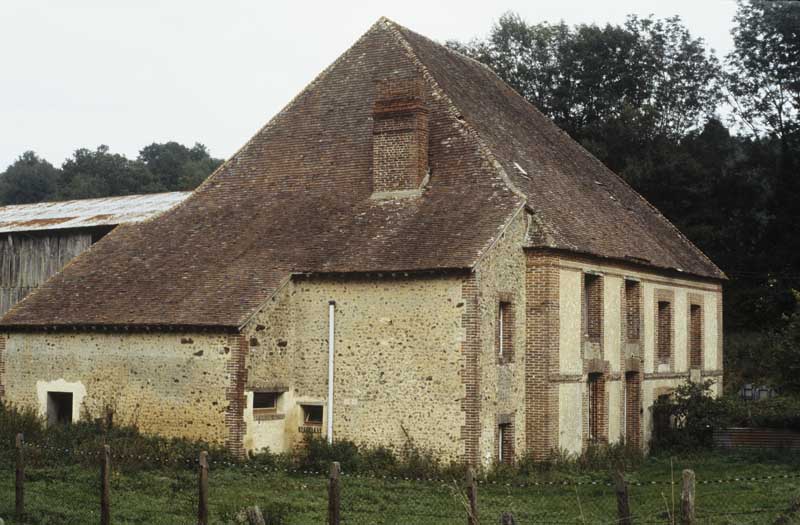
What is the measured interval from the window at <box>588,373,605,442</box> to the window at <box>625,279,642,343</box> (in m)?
2.11

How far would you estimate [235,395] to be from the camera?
21750mm

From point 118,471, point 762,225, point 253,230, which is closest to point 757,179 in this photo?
point 762,225

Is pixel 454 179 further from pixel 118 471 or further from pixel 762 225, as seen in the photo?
pixel 762 225

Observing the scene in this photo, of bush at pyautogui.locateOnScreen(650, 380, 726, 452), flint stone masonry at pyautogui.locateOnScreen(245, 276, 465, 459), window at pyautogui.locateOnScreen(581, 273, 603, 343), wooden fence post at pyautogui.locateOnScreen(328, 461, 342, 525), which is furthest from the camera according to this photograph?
bush at pyautogui.locateOnScreen(650, 380, 726, 452)

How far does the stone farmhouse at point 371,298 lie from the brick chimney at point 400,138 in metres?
0.04

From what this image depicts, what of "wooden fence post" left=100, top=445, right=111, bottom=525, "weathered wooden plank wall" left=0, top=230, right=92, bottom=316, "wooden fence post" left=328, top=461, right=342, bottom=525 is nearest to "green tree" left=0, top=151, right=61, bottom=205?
"weathered wooden plank wall" left=0, top=230, right=92, bottom=316

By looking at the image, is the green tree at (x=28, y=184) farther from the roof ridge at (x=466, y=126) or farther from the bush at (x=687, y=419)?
the bush at (x=687, y=419)

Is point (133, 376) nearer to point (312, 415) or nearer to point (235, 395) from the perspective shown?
point (235, 395)

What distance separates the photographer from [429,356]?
21.8 m

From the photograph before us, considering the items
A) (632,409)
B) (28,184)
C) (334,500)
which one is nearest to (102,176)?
(28,184)

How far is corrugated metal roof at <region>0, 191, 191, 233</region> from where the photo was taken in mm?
32469

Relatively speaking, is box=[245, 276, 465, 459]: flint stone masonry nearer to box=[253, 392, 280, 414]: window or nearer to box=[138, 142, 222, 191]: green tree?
box=[253, 392, 280, 414]: window

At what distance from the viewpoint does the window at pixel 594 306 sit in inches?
997

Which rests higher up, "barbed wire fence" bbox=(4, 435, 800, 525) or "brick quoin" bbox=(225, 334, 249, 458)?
"brick quoin" bbox=(225, 334, 249, 458)
